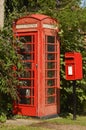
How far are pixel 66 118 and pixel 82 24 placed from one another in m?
2.71

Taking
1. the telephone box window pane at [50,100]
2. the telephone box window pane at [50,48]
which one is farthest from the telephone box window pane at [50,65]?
the telephone box window pane at [50,100]

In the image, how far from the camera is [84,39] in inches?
486

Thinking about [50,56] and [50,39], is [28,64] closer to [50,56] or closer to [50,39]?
[50,56]

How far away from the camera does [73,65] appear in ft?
35.0

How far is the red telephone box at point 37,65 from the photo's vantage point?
10.8m

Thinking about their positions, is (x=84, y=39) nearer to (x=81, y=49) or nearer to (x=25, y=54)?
(x=81, y=49)

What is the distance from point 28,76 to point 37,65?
429 millimetres

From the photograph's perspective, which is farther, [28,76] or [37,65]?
[28,76]

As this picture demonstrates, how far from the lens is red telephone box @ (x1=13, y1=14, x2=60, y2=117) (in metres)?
10.8

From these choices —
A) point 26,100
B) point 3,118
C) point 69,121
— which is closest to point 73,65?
point 69,121

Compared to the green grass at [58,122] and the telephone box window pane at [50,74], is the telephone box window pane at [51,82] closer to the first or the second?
the telephone box window pane at [50,74]

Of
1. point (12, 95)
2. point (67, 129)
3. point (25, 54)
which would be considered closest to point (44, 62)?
point (25, 54)

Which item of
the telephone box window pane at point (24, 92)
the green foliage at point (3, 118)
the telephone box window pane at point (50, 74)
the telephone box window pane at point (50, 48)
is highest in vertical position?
the telephone box window pane at point (50, 48)

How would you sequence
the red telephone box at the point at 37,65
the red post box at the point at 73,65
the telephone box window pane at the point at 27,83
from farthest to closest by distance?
the telephone box window pane at the point at 27,83
the red telephone box at the point at 37,65
the red post box at the point at 73,65
